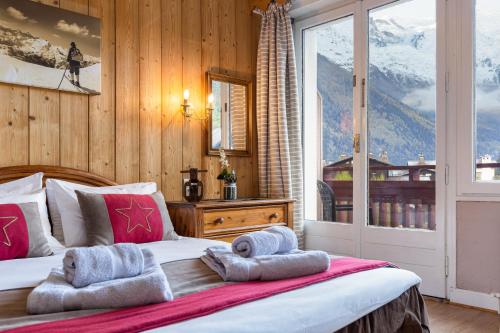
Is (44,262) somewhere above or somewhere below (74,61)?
below

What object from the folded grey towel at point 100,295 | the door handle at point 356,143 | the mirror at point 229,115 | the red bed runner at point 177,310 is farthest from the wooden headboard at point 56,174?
the door handle at point 356,143

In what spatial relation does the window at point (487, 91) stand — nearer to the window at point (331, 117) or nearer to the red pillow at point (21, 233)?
the window at point (331, 117)

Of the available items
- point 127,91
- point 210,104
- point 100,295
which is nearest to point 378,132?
point 210,104

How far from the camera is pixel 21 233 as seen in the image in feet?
6.67

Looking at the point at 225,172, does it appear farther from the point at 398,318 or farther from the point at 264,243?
the point at 398,318

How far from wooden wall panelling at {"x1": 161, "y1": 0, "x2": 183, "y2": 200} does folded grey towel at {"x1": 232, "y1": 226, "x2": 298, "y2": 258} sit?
1.74 meters

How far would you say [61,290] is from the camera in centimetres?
126

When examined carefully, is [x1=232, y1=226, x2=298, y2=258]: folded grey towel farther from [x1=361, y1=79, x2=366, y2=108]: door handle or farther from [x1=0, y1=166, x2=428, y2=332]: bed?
[x1=361, y1=79, x2=366, y2=108]: door handle

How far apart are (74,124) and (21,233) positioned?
109 cm

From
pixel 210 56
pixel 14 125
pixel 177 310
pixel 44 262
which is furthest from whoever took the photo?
pixel 210 56

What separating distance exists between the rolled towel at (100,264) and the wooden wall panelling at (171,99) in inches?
75.5

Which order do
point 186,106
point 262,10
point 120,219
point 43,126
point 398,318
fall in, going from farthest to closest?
point 262,10
point 186,106
point 43,126
point 120,219
point 398,318

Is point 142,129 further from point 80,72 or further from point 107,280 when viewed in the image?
point 107,280

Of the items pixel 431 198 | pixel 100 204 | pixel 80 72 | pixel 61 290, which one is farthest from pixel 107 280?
pixel 431 198
